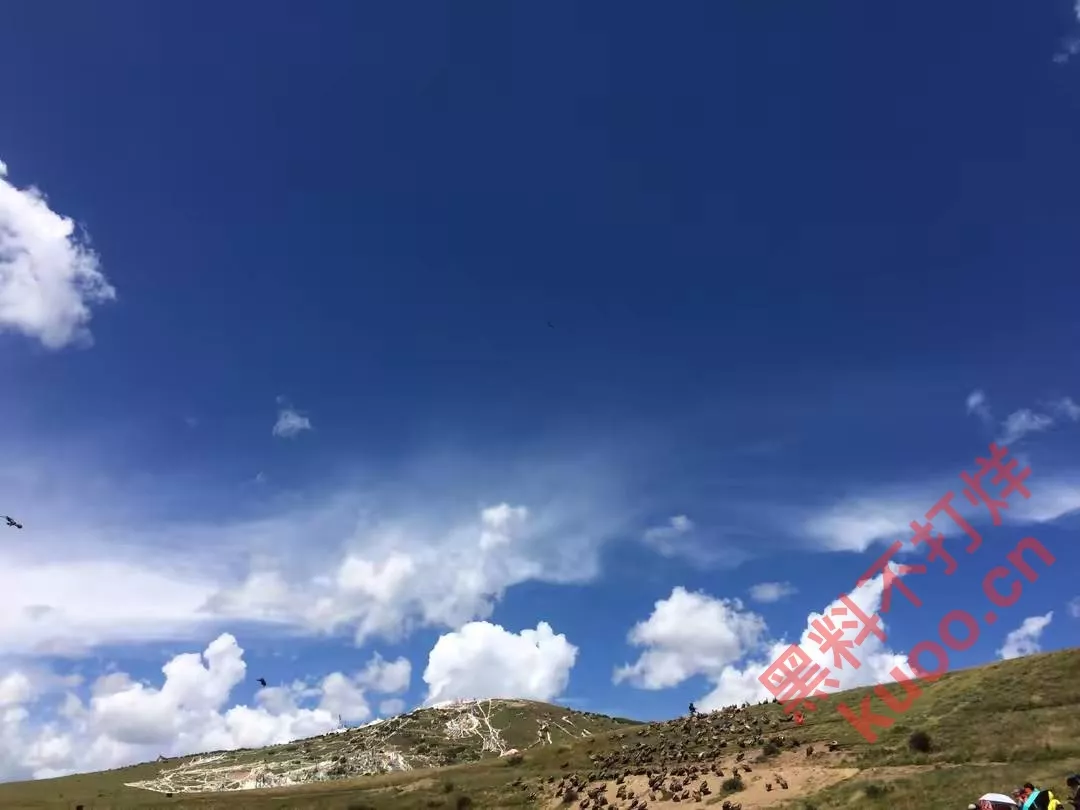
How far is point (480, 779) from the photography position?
260 feet

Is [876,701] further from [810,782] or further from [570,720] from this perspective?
[570,720]

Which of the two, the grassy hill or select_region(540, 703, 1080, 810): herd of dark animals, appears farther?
select_region(540, 703, 1080, 810): herd of dark animals

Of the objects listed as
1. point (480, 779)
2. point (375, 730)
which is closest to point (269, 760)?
point (375, 730)

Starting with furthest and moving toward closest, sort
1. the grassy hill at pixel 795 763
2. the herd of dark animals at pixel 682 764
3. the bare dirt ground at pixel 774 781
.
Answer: the herd of dark animals at pixel 682 764 < the bare dirt ground at pixel 774 781 < the grassy hill at pixel 795 763

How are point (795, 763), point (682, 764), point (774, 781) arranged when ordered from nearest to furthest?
point (774, 781) < point (795, 763) < point (682, 764)

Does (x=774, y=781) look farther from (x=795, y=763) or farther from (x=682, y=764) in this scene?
(x=682, y=764)

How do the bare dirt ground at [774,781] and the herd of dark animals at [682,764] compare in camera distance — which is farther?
the herd of dark animals at [682,764]

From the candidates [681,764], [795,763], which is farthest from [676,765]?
[795,763]

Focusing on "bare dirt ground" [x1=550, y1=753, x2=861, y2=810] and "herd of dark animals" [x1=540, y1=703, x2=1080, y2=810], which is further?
"herd of dark animals" [x1=540, y1=703, x2=1080, y2=810]

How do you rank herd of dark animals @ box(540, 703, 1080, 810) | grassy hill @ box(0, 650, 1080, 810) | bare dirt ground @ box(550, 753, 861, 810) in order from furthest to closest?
herd of dark animals @ box(540, 703, 1080, 810) < bare dirt ground @ box(550, 753, 861, 810) < grassy hill @ box(0, 650, 1080, 810)

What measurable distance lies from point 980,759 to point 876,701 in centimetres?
2924

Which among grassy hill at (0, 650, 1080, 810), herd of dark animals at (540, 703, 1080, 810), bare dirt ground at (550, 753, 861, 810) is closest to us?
grassy hill at (0, 650, 1080, 810)

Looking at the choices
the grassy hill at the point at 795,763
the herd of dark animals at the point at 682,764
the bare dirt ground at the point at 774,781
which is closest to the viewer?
the grassy hill at the point at 795,763

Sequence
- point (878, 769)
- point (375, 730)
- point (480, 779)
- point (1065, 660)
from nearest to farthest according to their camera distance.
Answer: point (878, 769) → point (1065, 660) → point (480, 779) → point (375, 730)
